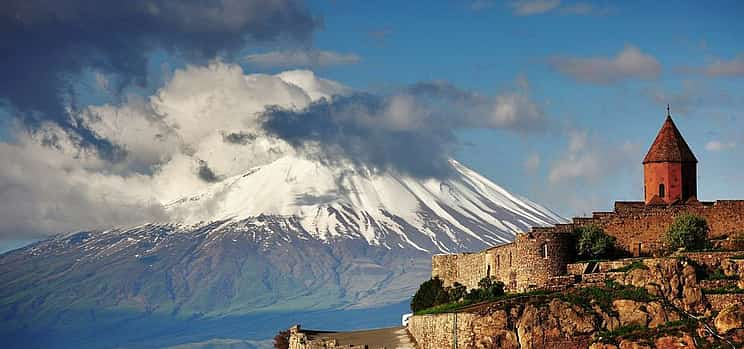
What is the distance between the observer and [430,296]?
68.1 metres

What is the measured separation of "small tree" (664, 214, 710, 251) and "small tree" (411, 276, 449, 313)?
36.0ft

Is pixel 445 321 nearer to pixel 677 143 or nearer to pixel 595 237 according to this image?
pixel 595 237

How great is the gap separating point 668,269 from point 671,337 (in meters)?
3.53

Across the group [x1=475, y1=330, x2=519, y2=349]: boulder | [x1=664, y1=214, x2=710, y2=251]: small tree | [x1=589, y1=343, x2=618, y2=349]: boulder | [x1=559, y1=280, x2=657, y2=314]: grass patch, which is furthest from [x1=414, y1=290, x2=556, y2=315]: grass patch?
[x1=664, y1=214, x2=710, y2=251]: small tree

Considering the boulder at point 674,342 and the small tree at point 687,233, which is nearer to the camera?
the boulder at point 674,342

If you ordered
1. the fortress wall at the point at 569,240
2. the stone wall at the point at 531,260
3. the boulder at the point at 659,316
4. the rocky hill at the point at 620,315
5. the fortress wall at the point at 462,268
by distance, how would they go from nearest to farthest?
the rocky hill at the point at 620,315 < the boulder at the point at 659,316 < the stone wall at the point at 531,260 < the fortress wall at the point at 569,240 < the fortress wall at the point at 462,268

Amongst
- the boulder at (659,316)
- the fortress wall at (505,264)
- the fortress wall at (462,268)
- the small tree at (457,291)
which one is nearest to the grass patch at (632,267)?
the boulder at (659,316)

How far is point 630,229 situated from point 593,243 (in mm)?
2175

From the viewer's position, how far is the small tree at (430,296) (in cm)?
6681

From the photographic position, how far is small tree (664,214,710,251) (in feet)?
194

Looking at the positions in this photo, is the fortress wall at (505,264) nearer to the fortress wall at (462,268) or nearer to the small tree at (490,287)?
the small tree at (490,287)

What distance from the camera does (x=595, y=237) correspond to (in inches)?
2386

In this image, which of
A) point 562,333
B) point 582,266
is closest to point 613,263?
point 582,266

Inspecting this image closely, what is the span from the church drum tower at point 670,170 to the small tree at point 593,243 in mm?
6173
